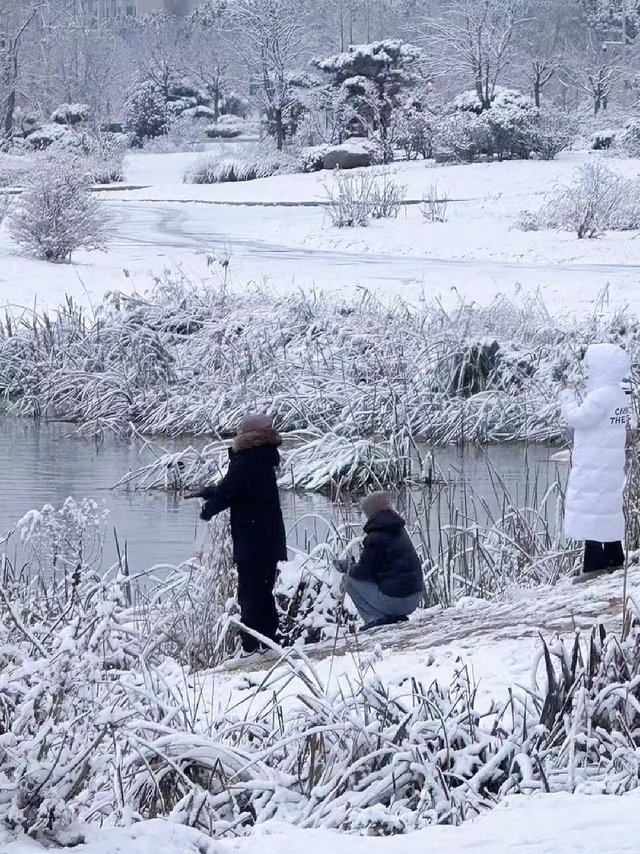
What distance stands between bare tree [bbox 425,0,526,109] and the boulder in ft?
24.6

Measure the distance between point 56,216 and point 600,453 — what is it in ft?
53.9

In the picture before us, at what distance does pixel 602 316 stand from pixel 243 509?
10916 mm

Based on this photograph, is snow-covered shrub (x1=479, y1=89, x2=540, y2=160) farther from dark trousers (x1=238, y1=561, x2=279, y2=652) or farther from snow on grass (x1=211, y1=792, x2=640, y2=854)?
snow on grass (x1=211, y1=792, x2=640, y2=854)

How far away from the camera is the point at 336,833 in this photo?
368cm

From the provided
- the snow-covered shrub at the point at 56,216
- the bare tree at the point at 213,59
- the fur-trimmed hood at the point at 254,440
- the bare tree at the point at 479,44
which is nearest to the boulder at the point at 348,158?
the bare tree at the point at 479,44

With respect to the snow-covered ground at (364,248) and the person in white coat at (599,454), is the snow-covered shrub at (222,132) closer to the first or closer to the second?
the snow-covered ground at (364,248)

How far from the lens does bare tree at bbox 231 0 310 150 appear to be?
168 ft

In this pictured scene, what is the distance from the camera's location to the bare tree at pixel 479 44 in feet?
163

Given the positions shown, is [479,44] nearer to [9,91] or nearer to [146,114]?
[146,114]

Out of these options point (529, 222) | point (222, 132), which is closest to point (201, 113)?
point (222, 132)

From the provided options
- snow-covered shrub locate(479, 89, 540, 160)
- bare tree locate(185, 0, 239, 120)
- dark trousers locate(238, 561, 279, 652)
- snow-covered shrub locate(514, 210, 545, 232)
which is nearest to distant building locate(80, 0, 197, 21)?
bare tree locate(185, 0, 239, 120)

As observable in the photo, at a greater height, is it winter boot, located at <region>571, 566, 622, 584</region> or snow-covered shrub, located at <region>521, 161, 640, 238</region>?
snow-covered shrub, located at <region>521, 161, 640, 238</region>

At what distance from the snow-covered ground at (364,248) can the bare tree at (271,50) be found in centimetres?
1246

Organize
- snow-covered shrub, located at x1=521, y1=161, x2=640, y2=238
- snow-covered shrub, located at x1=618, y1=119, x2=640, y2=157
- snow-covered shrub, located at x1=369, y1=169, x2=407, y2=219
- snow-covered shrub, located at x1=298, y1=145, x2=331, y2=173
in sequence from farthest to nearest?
snow-covered shrub, located at x1=298, y1=145, x2=331, y2=173 < snow-covered shrub, located at x1=618, y1=119, x2=640, y2=157 < snow-covered shrub, located at x1=369, y1=169, x2=407, y2=219 < snow-covered shrub, located at x1=521, y1=161, x2=640, y2=238
